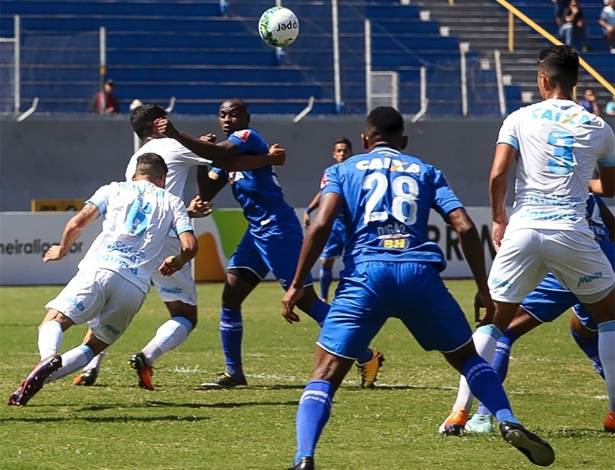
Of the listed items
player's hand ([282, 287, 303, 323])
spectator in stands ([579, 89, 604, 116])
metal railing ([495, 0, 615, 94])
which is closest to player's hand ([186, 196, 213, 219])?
player's hand ([282, 287, 303, 323])

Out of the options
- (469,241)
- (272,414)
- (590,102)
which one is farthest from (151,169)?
(590,102)

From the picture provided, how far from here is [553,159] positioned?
753cm

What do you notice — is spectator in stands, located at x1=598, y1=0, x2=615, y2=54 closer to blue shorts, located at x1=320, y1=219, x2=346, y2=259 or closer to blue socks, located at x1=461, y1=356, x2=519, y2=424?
blue shorts, located at x1=320, y1=219, x2=346, y2=259

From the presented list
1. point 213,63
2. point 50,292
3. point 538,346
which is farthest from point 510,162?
point 213,63

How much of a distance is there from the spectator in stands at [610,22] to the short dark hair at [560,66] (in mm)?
22690

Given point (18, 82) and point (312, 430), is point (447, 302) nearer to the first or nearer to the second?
point (312, 430)

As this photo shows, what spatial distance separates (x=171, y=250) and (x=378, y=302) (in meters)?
4.16

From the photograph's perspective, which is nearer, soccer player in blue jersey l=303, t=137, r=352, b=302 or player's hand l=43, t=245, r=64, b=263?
player's hand l=43, t=245, r=64, b=263

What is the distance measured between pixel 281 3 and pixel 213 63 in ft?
6.53

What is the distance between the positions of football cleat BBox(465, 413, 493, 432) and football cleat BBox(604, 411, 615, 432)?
777 mm

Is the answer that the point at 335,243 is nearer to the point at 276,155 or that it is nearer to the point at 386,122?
the point at 276,155

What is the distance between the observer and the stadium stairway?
28281 mm

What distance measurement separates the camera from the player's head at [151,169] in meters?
9.14

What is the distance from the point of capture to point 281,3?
1063 inches
